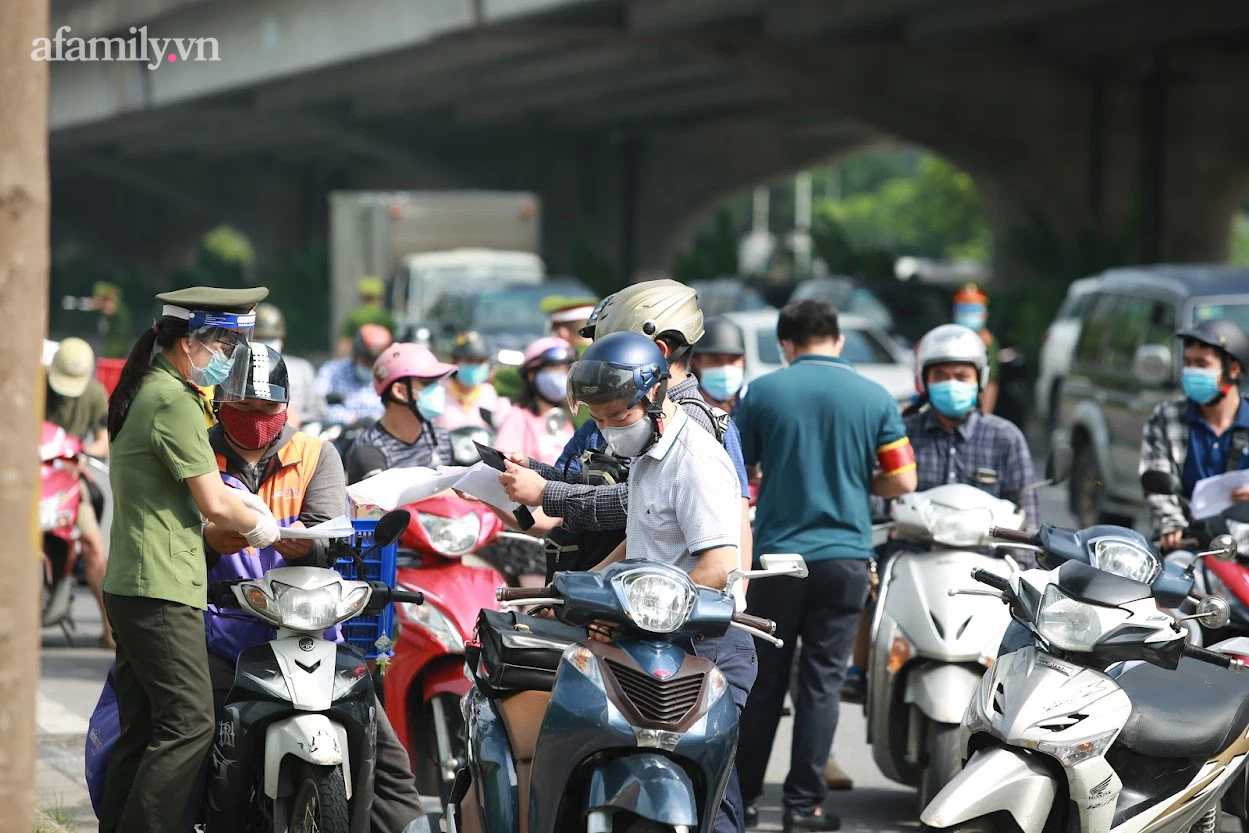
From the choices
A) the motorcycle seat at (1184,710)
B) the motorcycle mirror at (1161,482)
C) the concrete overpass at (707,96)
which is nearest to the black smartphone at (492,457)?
the motorcycle seat at (1184,710)

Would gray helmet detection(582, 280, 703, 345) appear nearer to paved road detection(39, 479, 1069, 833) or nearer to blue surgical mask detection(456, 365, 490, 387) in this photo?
paved road detection(39, 479, 1069, 833)

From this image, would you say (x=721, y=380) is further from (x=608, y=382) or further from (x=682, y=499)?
(x=608, y=382)

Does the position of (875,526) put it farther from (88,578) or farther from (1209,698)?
(88,578)

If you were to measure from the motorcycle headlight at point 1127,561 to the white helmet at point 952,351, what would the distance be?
236 cm

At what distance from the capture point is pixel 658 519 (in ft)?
15.8

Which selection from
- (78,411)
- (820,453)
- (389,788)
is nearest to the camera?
(389,788)

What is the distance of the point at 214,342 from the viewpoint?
17.0 ft

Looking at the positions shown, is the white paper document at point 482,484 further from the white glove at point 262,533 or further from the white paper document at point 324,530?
the white glove at point 262,533

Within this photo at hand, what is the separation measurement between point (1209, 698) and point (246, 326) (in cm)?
292

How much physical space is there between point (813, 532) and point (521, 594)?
7.98 ft

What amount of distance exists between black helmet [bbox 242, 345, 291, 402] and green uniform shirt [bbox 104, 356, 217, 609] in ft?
0.81

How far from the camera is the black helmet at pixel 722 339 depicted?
7.95m

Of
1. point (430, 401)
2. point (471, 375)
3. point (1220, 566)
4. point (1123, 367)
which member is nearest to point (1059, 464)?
point (1220, 566)

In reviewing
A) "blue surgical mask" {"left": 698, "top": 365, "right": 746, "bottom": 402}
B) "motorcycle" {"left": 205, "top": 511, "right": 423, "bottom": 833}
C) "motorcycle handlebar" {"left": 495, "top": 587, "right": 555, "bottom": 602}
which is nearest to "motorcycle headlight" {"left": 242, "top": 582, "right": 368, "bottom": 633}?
"motorcycle" {"left": 205, "top": 511, "right": 423, "bottom": 833}
